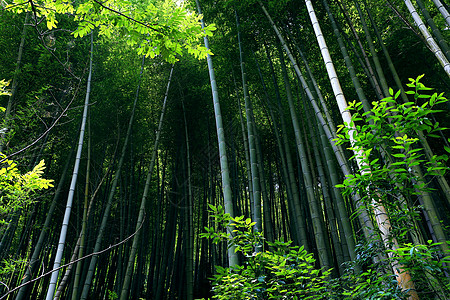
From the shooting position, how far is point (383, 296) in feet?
3.77

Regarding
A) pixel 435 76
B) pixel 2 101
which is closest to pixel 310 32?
pixel 435 76

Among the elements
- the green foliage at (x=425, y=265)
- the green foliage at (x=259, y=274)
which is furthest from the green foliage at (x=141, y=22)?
the green foliage at (x=425, y=265)

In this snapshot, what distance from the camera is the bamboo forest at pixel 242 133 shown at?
4.50 ft

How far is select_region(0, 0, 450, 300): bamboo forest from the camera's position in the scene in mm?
1371

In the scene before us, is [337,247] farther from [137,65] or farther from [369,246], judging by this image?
[137,65]

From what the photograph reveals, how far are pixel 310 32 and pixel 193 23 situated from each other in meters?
2.84

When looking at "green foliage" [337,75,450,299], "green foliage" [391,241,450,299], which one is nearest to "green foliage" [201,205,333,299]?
"green foliage" [337,75,450,299]

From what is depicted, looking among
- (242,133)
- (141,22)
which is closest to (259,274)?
(141,22)

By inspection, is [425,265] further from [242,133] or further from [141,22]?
[242,133]

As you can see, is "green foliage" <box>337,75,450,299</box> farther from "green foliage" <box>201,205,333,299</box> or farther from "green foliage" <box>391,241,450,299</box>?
"green foliage" <box>201,205,333,299</box>

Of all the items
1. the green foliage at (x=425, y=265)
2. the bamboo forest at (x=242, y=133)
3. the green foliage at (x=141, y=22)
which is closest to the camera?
the green foliage at (x=425, y=265)

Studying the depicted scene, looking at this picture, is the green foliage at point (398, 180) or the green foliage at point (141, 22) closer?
the green foliage at point (398, 180)

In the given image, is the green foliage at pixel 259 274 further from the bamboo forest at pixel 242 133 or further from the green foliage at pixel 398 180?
the green foliage at pixel 398 180

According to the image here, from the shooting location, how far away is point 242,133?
224 inches
